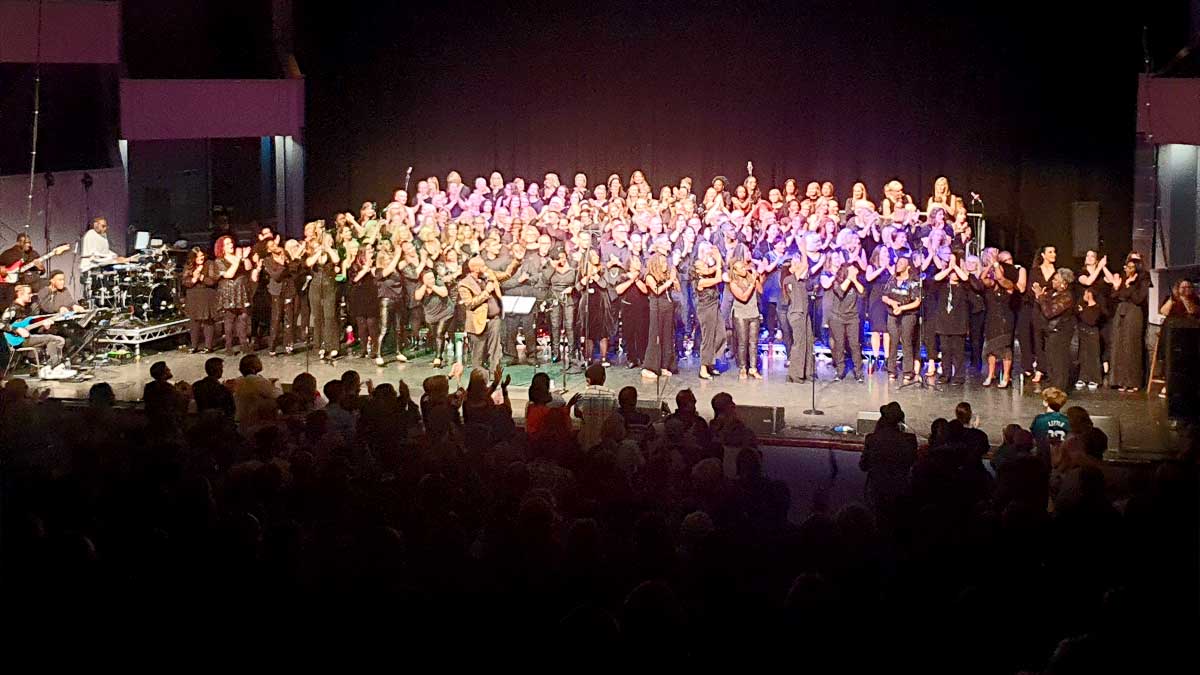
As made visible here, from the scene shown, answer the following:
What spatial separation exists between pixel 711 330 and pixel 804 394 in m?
1.56

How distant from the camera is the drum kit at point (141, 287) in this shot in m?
16.3

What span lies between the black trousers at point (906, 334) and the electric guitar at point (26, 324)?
973cm

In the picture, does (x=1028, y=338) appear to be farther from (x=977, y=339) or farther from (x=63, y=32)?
(x=63, y=32)

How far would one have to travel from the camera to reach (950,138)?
61.6 feet

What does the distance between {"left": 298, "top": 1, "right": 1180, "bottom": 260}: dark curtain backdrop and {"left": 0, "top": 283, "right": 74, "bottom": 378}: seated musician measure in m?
7.84

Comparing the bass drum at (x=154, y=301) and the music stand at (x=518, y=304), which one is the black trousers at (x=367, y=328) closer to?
the music stand at (x=518, y=304)

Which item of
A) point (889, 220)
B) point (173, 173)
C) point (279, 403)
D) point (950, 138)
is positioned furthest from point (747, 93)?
point (279, 403)

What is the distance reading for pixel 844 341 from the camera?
14.6 meters

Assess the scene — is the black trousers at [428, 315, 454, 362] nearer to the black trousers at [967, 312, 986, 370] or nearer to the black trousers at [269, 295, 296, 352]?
the black trousers at [269, 295, 296, 352]

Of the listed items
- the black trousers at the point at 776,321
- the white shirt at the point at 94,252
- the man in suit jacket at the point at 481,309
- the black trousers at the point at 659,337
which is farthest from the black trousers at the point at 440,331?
the white shirt at the point at 94,252

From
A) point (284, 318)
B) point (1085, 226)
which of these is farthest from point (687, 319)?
point (1085, 226)

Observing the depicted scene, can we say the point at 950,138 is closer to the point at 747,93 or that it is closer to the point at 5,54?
the point at 747,93

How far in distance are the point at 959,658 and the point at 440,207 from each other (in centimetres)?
1472

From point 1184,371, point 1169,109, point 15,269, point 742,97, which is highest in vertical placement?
point 742,97
